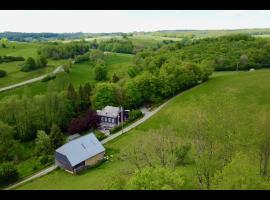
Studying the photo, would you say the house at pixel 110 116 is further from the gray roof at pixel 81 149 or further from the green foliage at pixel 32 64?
the green foliage at pixel 32 64

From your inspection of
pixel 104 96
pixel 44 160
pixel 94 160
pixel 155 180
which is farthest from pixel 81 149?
pixel 155 180

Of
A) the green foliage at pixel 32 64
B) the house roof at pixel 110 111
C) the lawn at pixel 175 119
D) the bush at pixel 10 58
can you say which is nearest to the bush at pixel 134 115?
the house roof at pixel 110 111

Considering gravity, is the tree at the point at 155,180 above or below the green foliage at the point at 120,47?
below

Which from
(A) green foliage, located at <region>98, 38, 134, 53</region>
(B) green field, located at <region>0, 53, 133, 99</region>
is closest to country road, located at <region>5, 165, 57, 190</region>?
(B) green field, located at <region>0, 53, 133, 99</region>

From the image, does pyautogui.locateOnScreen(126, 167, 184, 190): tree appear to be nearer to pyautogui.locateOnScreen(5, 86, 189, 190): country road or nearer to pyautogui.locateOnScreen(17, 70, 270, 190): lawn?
pyautogui.locateOnScreen(17, 70, 270, 190): lawn
